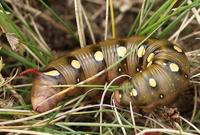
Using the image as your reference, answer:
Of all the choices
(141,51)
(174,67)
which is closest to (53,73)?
(141,51)

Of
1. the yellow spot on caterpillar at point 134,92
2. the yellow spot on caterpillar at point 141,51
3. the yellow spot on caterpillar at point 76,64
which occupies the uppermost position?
the yellow spot on caterpillar at point 141,51

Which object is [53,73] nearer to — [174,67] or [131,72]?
[131,72]

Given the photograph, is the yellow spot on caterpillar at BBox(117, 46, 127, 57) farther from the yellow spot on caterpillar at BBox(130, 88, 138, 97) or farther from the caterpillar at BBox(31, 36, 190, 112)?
the yellow spot on caterpillar at BBox(130, 88, 138, 97)

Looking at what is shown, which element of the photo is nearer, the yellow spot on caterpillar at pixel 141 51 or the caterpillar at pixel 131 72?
the caterpillar at pixel 131 72

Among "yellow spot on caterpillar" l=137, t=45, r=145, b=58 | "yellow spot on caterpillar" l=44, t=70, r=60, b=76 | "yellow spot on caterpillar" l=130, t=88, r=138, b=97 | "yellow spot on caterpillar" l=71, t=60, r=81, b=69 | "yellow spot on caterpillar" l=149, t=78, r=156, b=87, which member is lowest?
"yellow spot on caterpillar" l=130, t=88, r=138, b=97

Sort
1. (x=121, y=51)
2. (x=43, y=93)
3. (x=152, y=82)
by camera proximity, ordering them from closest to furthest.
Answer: (x=152, y=82), (x=43, y=93), (x=121, y=51)

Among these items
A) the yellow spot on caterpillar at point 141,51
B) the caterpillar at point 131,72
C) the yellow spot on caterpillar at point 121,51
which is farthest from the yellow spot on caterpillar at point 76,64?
the yellow spot on caterpillar at point 141,51

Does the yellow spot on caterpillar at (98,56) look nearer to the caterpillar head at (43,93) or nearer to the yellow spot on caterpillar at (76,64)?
the yellow spot on caterpillar at (76,64)

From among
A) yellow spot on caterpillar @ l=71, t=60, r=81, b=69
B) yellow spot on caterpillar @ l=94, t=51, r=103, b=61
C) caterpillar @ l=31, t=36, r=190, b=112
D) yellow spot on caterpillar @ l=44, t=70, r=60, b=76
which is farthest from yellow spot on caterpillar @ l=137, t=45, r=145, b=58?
yellow spot on caterpillar @ l=44, t=70, r=60, b=76
